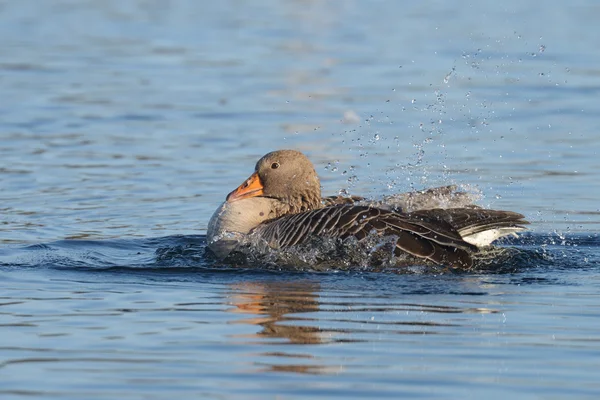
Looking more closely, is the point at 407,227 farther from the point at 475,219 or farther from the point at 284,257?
the point at 284,257

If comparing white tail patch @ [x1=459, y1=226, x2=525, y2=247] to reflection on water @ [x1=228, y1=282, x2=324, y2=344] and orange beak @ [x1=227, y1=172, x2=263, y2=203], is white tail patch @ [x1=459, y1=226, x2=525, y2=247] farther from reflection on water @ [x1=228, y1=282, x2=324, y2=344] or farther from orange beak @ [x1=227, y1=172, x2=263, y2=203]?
orange beak @ [x1=227, y1=172, x2=263, y2=203]

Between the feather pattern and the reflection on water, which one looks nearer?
the reflection on water

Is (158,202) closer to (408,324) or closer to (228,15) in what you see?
(408,324)

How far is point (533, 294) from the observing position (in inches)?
364

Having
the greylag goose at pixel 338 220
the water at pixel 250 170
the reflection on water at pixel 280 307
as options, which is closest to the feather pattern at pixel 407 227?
the greylag goose at pixel 338 220

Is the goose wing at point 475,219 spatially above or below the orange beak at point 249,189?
below

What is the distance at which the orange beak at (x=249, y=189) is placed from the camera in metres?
11.6

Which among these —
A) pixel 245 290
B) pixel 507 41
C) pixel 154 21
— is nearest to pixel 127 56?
pixel 154 21

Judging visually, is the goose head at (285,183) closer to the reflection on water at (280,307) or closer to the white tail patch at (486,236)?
the white tail patch at (486,236)

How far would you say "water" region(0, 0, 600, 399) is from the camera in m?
→ 7.25

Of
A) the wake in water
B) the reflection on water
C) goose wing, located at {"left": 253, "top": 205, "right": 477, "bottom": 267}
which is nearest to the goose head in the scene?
the wake in water

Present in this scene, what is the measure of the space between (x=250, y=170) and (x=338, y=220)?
4936mm

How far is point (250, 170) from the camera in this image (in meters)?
15.1

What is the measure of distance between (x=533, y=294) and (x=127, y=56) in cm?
1579
